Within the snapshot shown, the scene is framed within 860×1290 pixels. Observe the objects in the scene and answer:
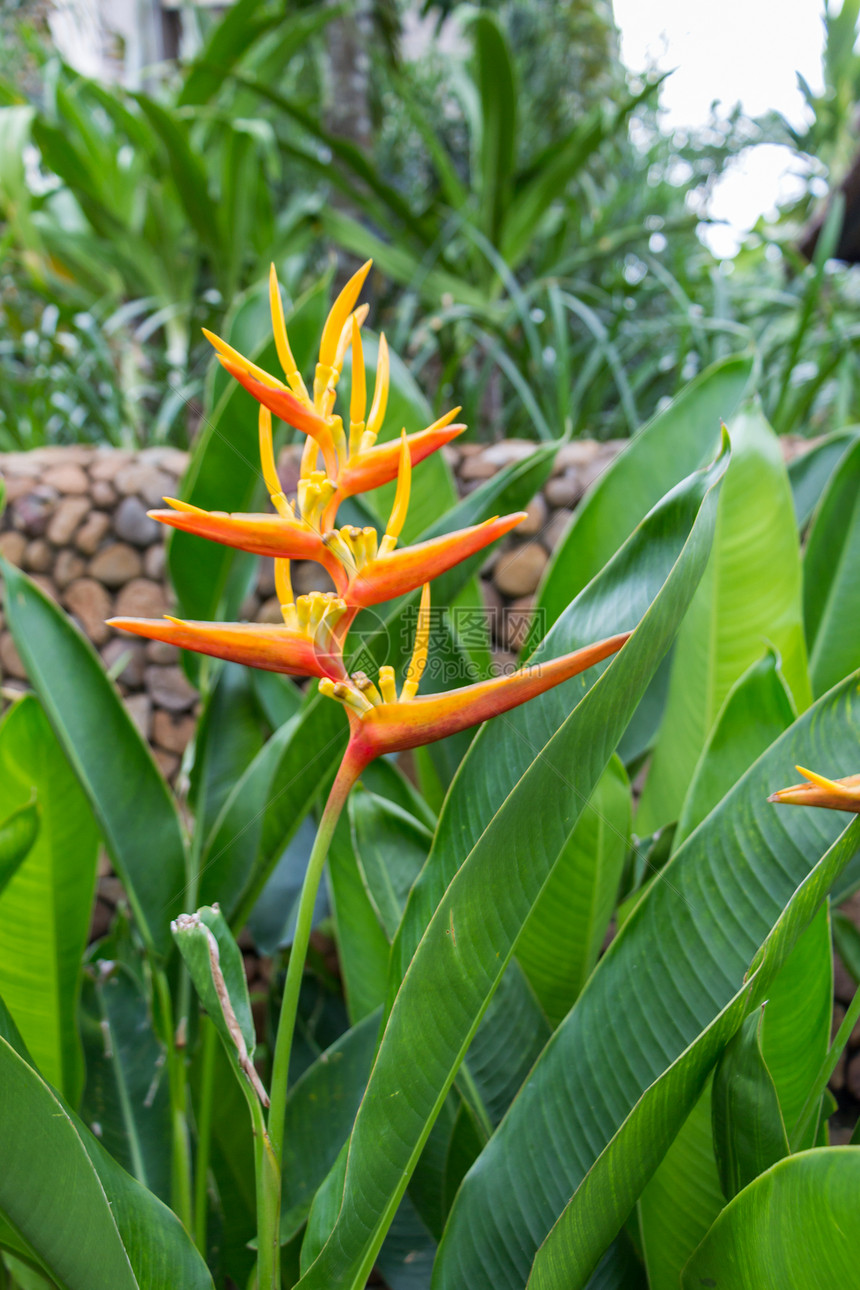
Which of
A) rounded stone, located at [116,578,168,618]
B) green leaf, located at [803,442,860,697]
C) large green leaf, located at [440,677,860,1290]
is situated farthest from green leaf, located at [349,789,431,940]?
rounded stone, located at [116,578,168,618]

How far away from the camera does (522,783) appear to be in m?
0.24

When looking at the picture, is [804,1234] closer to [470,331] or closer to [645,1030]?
[645,1030]

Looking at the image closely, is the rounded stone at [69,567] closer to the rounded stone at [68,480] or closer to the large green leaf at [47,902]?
the rounded stone at [68,480]

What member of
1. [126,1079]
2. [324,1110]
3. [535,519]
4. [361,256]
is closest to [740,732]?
[324,1110]

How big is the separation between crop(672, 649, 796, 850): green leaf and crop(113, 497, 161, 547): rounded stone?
774 mm

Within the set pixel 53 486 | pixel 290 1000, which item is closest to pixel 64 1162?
pixel 290 1000

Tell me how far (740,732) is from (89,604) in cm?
84

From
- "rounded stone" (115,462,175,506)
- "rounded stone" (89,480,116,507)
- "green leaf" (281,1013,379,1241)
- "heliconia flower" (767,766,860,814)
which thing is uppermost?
"heliconia flower" (767,766,860,814)

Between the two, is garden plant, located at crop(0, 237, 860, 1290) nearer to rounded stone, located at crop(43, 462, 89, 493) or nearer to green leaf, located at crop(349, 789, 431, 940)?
green leaf, located at crop(349, 789, 431, 940)

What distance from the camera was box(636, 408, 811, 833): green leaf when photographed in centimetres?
48

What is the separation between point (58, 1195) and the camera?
24 centimetres

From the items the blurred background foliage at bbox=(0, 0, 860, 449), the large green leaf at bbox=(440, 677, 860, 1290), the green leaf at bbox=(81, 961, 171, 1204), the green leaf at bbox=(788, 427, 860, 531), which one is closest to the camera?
the large green leaf at bbox=(440, 677, 860, 1290)

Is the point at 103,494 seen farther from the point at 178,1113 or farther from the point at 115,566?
the point at 178,1113

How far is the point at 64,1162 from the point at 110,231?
1635 millimetres
